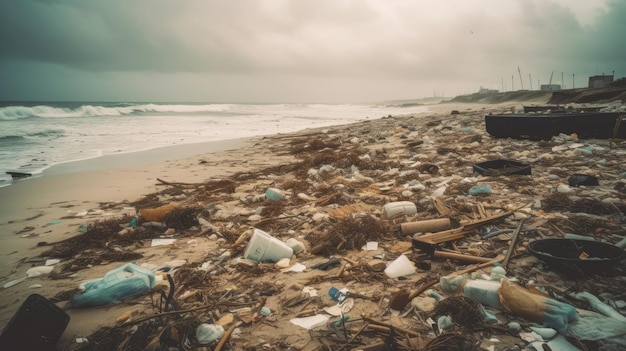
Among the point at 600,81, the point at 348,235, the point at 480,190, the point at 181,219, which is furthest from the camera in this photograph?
the point at 600,81

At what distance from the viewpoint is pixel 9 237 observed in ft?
12.5

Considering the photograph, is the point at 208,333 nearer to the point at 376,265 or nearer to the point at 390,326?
the point at 390,326

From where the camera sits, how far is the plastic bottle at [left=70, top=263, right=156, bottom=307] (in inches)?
92.2

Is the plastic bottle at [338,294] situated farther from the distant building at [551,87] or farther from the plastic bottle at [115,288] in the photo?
the distant building at [551,87]

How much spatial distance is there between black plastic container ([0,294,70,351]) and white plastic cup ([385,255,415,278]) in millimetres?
2264

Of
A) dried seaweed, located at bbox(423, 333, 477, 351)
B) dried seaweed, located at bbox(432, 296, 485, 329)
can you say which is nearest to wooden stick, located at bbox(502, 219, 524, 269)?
dried seaweed, located at bbox(432, 296, 485, 329)

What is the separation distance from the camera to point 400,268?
2.54 metres

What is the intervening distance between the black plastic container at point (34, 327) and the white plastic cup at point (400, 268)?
2264 mm

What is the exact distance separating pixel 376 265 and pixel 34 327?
231 cm

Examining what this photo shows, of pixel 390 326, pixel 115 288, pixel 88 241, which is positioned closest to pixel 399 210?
pixel 390 326

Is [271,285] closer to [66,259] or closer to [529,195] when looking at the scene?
[66,259]

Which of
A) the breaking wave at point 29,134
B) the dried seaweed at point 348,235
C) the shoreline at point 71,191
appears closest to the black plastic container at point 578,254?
the dried seaweed at point 348,235

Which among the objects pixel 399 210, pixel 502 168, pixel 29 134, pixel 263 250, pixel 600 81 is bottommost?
pixel 263 250

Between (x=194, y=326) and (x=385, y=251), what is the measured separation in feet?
5.82
